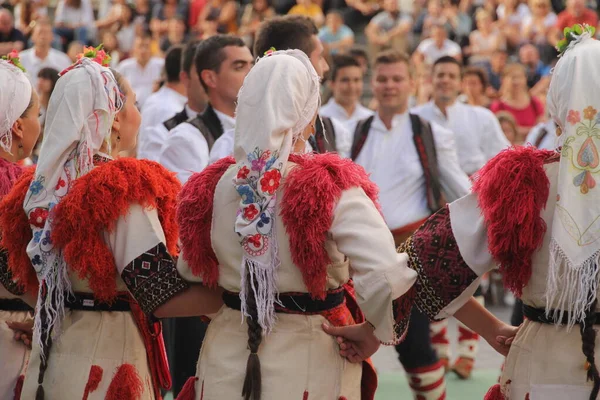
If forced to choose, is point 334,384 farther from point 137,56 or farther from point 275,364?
point 137,56

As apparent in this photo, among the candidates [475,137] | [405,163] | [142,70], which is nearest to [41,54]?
[142,70]

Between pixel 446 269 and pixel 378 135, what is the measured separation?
3074mm

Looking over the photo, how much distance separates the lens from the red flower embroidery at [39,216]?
3572mm

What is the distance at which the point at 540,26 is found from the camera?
15.3 metres

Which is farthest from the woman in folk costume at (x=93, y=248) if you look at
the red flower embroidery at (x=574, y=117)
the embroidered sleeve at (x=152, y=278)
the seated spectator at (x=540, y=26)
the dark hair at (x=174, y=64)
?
the seated spectator at (x=540, y=26)

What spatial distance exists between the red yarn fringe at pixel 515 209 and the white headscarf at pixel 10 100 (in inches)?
77.7

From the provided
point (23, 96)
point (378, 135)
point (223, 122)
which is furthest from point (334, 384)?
point (378, 135)

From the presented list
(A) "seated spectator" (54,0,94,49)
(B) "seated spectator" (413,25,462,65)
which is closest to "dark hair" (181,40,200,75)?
(B) "seated spectator" (413,25,462,65)

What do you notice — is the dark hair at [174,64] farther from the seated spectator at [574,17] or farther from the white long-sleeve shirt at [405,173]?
the seated spectator at [574,17]

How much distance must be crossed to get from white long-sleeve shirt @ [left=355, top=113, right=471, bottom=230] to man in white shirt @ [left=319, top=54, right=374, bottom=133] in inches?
44.9

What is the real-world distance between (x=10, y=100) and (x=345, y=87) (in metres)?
4.41

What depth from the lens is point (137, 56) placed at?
43.1ft

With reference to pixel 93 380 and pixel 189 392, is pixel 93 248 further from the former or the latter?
pixel 189 392

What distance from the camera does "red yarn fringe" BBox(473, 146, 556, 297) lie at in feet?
10.2
